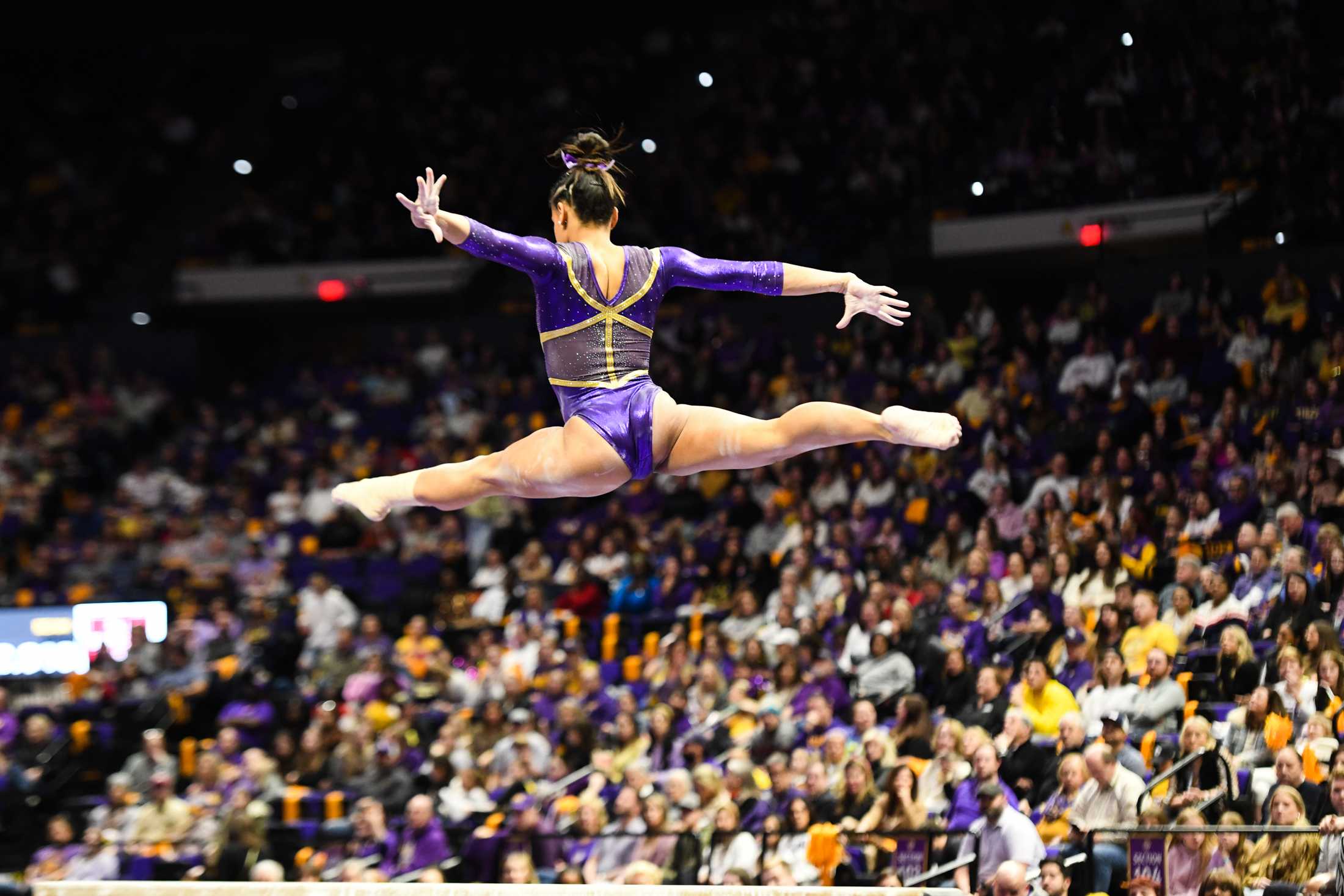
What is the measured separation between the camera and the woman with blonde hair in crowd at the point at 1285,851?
6.97m

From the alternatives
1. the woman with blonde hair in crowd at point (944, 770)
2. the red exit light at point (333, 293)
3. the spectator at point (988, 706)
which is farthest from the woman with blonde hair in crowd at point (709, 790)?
the red exit light at point (333, 293)

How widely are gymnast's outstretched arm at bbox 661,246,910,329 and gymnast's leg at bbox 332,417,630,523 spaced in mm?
666

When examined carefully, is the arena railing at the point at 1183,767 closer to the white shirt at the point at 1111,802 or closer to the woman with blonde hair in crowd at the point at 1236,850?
the white shirt at the point at 1111,802

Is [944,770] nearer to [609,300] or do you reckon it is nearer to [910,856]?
[910,856]

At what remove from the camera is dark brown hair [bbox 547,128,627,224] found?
17.7ft

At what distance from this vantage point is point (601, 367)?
5402mm

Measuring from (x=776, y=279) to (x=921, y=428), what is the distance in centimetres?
89

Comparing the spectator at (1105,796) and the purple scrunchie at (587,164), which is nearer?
the purple scrunchie at (587,164)

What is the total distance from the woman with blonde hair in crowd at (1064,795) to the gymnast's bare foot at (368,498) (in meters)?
4.38

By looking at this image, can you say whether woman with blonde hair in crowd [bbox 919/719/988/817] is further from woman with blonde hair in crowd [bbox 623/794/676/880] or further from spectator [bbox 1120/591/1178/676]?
woman with blonde hair in crowd [bbox 623/794/676/880]

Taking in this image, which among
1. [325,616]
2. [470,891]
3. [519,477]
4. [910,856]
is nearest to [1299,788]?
[910,856]

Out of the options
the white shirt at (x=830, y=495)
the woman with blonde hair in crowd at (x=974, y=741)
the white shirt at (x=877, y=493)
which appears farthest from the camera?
the white shirt at (x=830, y=495)

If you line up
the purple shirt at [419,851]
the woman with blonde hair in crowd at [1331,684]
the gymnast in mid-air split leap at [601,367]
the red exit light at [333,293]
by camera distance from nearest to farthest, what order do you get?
the gymnast in mid-air split leap at [601,367]
the woman with blonde hair in crowd at [1331,684]
the purple shirt at [419,851]
the red exit light at [333,293]

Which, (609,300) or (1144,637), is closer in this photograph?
(609,300)
